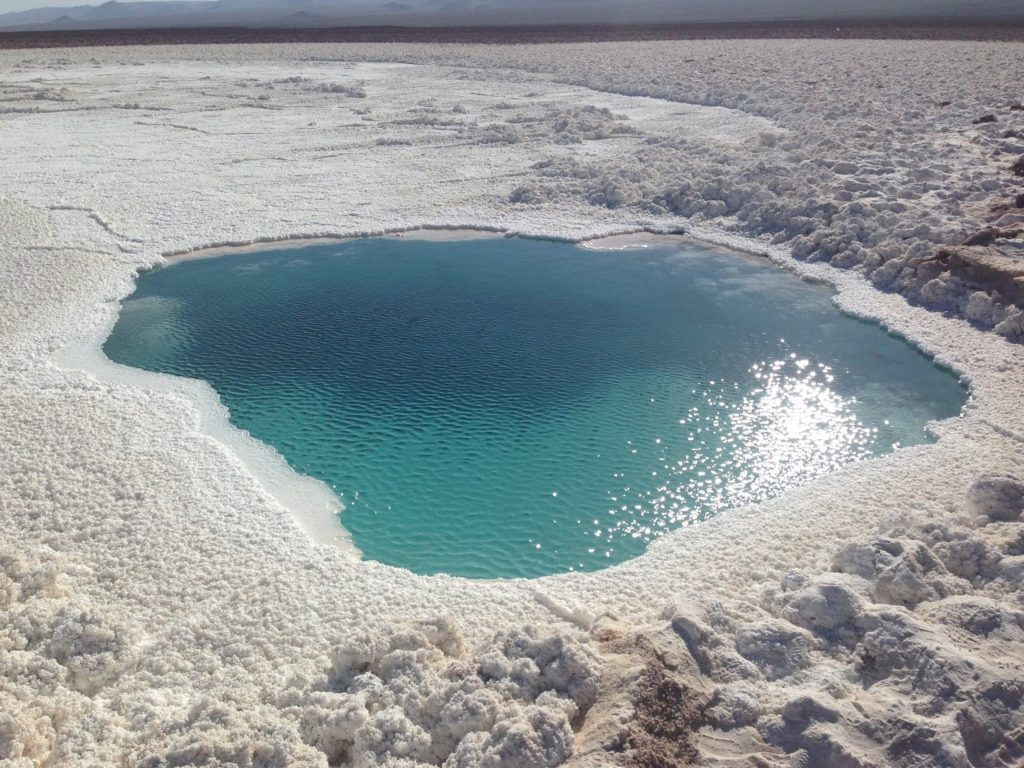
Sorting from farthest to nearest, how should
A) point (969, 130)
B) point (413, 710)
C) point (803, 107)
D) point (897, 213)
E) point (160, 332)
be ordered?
point (803, 107), point (969, 130), point (897, 213), point (160, 332), point (413, 710)

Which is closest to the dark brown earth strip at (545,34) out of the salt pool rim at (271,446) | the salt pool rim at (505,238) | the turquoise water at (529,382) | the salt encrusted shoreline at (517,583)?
the salt encrusted shoreline at (517,583)

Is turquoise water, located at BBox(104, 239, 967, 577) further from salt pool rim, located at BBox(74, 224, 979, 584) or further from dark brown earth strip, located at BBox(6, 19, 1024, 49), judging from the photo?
dark brown earth strip, located at BBox(6, 19, 1024, 49)

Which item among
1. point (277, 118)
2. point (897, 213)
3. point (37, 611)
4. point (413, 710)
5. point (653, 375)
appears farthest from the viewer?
point (277, 118)

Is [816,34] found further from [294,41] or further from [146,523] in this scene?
[146,523]

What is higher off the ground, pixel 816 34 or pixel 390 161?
pixel 816 34

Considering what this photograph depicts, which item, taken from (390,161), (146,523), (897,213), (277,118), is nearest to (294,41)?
(277,118)

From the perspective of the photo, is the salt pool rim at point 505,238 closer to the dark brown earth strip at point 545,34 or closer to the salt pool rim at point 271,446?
the salt pool rim at point 271,446
